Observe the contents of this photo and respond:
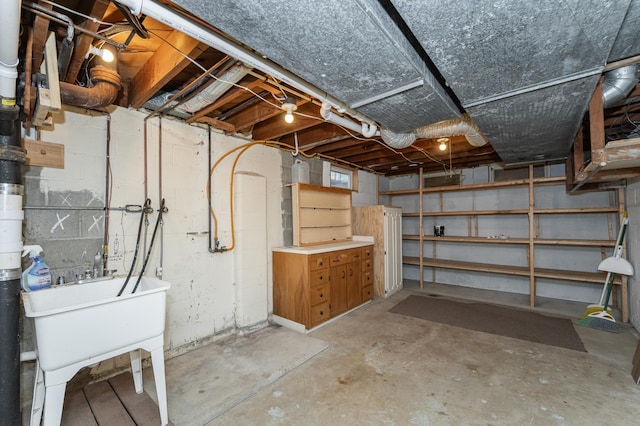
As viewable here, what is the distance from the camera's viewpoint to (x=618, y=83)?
1781 millimetres

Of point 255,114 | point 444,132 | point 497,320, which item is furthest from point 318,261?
point 497,320

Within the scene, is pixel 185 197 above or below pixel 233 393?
above

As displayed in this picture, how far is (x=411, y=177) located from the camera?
5.80 meters

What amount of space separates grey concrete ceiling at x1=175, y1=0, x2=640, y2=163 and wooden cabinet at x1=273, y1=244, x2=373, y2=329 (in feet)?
6.28

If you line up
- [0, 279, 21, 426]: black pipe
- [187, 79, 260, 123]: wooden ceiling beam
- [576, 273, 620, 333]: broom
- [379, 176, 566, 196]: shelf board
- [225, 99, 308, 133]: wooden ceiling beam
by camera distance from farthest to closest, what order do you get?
1. [379, 176, 566, 196]: shelf board
2. [576, 273, 620, 333]: broom
3. [225, 99, 308, 133]: wooden ceiling beam
4. [187, 79, 260, 123]: wooden ceiling beam
5. [0, 279, 21, 426]: black pipe

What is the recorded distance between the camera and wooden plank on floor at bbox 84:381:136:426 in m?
1.71

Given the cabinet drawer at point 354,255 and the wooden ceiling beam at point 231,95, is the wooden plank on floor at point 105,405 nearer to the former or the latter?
the wooden ceiling beam at point 231,95

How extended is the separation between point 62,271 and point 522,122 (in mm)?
3798

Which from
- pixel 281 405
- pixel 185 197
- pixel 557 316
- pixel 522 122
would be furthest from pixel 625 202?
pixel 185 197

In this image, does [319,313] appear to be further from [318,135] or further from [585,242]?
[585,242]

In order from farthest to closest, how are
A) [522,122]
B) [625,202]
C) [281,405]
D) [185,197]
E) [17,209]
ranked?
[625,202] < [185,197] < [522,122] < [281,405] < [17,209]

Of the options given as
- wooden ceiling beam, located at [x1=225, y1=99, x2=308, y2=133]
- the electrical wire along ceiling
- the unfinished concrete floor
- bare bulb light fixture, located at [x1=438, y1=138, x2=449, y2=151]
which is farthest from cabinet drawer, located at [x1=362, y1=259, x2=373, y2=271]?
wooden ceiling beam, located at [x1=225, y1=99, x2=308, y2=133]

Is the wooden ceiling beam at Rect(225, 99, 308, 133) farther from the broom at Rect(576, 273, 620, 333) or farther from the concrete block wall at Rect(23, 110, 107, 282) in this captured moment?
the broom at Rect(576, 273, 620, 333)

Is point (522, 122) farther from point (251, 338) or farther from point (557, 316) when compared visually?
point (251, 338)
